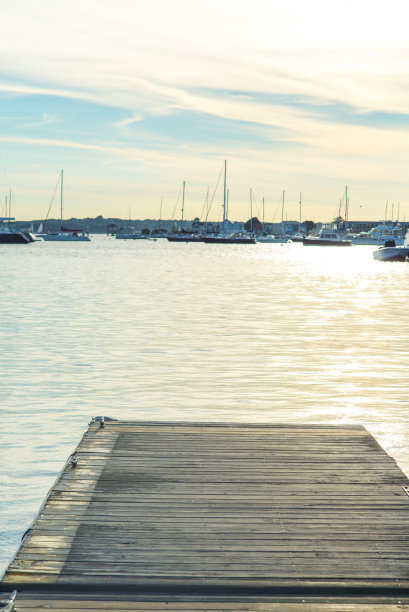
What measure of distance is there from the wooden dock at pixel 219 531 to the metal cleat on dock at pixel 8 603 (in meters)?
0.04

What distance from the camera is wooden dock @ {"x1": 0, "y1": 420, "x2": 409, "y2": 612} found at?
16.3 ft

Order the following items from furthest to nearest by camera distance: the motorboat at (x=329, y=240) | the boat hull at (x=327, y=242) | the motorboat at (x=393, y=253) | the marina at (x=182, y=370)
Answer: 1. the boat hull at (x=327, y=242)
2. the motorboat at (x=329, y=240)
3. the motorboat at (x=393, y=253)
4. the marina at (x=182, y=370)

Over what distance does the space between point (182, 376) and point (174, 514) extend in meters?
10.6

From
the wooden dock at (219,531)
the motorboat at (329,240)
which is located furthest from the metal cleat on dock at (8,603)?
the motorboat at (329,240)

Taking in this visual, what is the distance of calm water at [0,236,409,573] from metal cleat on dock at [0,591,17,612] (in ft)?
7.63

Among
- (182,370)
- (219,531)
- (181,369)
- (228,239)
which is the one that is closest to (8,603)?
(219,531)

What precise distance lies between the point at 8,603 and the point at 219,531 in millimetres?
1700

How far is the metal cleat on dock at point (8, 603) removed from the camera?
15.4 ft

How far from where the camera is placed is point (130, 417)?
1289 cm

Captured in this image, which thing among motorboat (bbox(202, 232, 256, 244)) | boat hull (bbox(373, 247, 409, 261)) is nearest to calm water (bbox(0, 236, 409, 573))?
boat hull (bbox(373, 247, 409, 261))

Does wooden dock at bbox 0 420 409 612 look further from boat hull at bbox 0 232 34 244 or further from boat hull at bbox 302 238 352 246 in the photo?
boat hull at bbox 302 238 352 246

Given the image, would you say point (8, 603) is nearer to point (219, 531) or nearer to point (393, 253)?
point (219, 531)

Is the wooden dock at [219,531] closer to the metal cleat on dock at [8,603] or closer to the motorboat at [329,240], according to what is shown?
the metal cleat on dock at [8,603]

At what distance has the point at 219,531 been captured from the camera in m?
5.81
